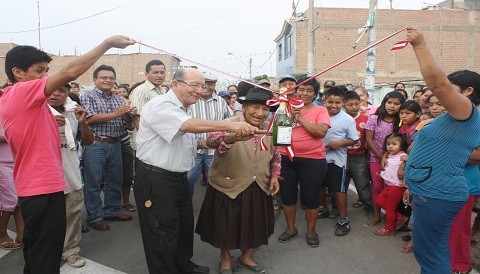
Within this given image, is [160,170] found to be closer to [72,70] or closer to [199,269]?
[72,70]

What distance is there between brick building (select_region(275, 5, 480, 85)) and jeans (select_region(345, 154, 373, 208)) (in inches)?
781

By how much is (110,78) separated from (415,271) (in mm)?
3916

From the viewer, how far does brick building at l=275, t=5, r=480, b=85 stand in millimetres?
23875

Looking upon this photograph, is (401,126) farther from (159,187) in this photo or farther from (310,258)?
(159,187)

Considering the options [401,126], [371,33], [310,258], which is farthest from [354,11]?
[310,258]

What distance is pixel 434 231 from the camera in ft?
8.27

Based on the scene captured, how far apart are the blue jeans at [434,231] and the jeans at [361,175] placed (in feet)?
7.41

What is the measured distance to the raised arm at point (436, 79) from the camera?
6.85 ft

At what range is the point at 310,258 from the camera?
3715 millimetres

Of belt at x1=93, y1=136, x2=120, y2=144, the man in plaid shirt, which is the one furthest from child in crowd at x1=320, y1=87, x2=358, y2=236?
belt at x1=93, y1=136, x2=120, y2=144

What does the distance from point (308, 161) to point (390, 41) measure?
75.1ft

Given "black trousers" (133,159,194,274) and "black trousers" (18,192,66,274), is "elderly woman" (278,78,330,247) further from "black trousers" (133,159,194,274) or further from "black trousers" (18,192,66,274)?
"black trousers" (18,192,66,274)

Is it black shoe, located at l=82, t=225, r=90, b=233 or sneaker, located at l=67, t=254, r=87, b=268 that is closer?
sneaker, located at l=67, t=254, r=87, b=268

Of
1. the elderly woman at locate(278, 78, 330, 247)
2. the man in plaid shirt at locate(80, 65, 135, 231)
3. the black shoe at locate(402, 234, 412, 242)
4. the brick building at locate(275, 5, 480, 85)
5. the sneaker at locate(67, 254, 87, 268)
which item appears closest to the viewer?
the sneaker at locate(67, 254, 87, 268)
